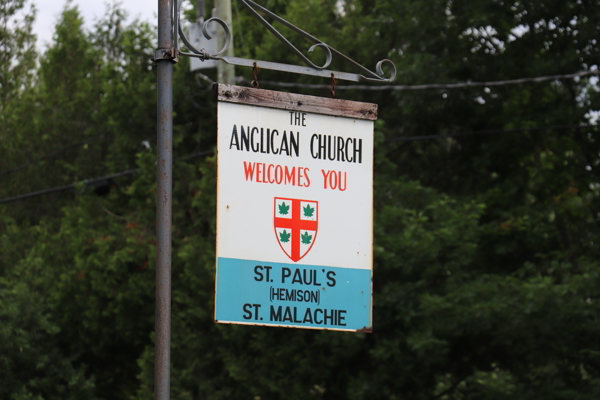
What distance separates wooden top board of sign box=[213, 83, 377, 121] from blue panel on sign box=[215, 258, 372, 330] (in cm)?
87

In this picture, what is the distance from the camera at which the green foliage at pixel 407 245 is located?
1477 centimetres

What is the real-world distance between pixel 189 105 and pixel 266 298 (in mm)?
15153

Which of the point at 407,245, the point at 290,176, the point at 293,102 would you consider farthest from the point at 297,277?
the point at 407,245

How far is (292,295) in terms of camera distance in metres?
5.01

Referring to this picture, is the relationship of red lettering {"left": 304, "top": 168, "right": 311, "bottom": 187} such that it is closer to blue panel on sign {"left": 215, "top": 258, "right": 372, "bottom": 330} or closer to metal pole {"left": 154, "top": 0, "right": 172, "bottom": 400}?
blue panel on sign {"left": 215, "top": 258, "right": 372, "bottom": 330}

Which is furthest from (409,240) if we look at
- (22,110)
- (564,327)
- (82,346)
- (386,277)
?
(22,110)

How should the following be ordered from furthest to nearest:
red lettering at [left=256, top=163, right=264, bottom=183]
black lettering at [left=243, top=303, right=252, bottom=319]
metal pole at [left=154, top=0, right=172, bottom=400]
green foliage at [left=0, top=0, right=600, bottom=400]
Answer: green foliage at [left=0, top=0, right=600, bottom=400] < red lettering at [left=256, top=163, right=264, bottom=183] < black lettering at [left=243, top=303, right=252, bottom=319] < metal pole at [left=154, top=0, right=172, bottom=400]

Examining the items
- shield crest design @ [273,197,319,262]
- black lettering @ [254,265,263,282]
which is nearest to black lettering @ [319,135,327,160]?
shield crest design @ [273,197,319,262]

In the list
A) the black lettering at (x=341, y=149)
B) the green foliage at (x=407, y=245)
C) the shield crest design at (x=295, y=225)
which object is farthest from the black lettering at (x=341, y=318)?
the green foliage at (x=407, y=245)

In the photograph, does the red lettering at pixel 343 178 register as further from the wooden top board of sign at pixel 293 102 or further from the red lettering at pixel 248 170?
the red lettering at pixel 248 170

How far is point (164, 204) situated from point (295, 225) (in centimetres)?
73

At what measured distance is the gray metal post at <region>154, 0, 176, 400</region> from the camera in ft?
15.7

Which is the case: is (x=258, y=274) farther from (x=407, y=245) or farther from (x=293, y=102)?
(x=407, y=245)

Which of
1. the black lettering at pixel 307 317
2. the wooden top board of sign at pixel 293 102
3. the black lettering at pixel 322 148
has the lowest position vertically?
the black lettering at pixel 307 317
